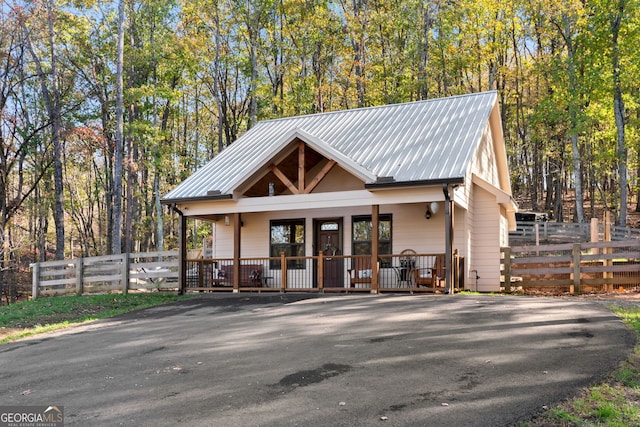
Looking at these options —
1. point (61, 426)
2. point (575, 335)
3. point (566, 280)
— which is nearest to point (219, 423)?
point (61, 426)

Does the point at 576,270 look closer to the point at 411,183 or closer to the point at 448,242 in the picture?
the point at 448,242

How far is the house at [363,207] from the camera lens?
14.1m

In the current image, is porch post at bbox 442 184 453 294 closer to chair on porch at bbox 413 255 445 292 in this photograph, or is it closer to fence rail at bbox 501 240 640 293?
chair on porch at bbox 413 255 445 292

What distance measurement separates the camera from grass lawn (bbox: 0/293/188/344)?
11.6 meters

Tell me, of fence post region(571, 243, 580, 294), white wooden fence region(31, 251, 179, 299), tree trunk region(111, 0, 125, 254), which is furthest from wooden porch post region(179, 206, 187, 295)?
fence post region(571, 243, 580, 294)

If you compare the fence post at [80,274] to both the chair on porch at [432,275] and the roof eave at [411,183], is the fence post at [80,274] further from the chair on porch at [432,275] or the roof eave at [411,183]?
the chair on porch at [432,275]

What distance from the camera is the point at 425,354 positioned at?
698 cm

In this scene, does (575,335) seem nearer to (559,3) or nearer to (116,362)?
(116,362)

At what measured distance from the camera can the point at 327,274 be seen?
1659 centimetres

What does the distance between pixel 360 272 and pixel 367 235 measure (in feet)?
4.81

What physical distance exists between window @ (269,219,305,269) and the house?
0.03m

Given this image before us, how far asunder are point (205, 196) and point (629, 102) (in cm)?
2241

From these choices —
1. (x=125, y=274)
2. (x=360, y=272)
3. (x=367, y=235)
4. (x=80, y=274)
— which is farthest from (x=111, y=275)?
(x=367, y=235)

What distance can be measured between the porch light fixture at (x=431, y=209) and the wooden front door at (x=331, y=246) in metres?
2.72
